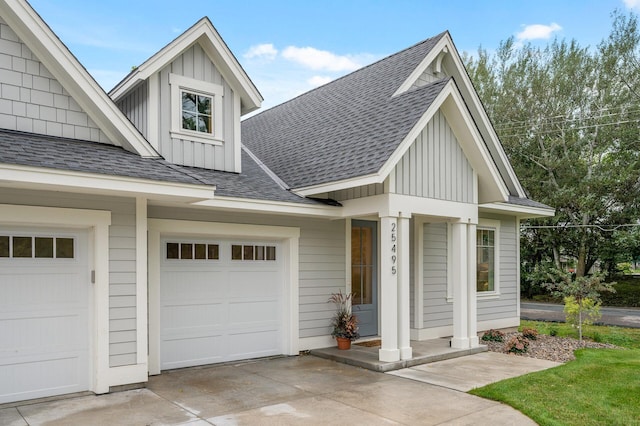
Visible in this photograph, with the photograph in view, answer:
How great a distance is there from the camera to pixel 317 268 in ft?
30.7

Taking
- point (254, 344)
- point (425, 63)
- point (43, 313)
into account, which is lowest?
point (254, 344)

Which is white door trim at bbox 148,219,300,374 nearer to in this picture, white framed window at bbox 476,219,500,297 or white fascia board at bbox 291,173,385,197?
white fascia board at bbox 291,173,385,197

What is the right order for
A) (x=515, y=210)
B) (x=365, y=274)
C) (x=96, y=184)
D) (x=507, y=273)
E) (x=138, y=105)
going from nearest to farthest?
(x=96, y=184), (x=138, y=105), (x=365, y=274), (x=515, y=210), (x=507, y=273)

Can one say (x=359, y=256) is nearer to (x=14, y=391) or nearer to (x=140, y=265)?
(x=140, y=265)

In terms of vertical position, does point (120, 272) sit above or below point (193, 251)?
below

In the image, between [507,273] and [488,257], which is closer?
[488,257]

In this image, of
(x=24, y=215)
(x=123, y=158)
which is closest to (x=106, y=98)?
(x=123, y=158)

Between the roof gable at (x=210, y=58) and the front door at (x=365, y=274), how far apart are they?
313 centimetres

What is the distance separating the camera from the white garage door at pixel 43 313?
6.03m

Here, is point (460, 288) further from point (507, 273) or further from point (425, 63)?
point (425, 63)

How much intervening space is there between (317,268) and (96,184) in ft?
14.8

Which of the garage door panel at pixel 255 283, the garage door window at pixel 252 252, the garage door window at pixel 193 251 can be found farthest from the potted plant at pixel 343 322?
the garage door window at pixel 193 251

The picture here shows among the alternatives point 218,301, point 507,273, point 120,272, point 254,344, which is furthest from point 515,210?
point 120,272

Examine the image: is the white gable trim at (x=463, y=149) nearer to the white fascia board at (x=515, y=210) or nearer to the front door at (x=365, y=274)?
the white fascia board at (x=515, y=210)
